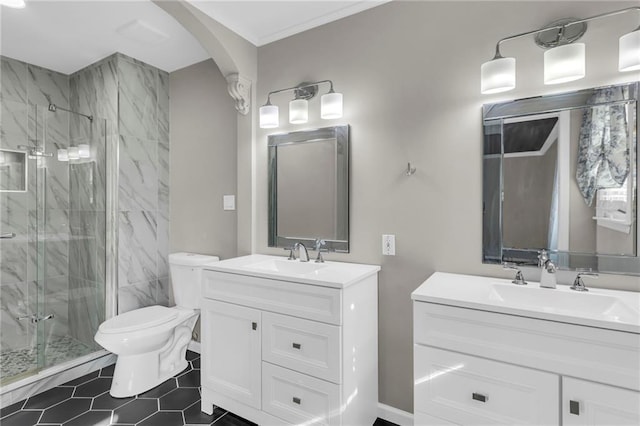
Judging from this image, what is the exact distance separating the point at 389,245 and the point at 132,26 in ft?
7.23

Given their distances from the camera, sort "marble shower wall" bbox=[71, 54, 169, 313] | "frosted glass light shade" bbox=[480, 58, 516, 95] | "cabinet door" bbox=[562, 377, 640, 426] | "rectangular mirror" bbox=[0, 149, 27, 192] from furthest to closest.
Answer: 1. "marble shower wall" bbox=[71, 54, 169, 313]
2. "rectangular mirror" bbox=[0, 149, 27, 192]
3. "frosted glass light shade" bbox=[480, 58, 516, 95]
4. "cabinet door" bbox=[562, 377, 640, 426]

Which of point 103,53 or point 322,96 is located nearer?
point 322,96

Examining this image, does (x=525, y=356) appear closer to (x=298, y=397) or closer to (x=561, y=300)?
(x=561, y=300)

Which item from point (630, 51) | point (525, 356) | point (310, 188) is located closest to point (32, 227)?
point (310, 188)

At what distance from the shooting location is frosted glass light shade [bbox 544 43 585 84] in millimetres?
1344

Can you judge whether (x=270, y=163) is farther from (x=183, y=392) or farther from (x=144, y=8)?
(x=183, y=392)

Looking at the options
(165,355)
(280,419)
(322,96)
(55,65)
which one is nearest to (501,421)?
(280,419)

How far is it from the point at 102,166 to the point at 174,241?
0.82 m

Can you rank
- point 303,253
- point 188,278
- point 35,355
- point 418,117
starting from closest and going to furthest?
point 418,117 → point 303,253 → point 35,355 → point 188,278

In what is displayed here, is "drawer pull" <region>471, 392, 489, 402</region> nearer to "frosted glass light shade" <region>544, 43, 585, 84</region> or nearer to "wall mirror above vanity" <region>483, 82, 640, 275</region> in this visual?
"wall mirror above vanity" <region>483, 82, 640, 275</region>

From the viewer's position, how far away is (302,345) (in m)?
1.58

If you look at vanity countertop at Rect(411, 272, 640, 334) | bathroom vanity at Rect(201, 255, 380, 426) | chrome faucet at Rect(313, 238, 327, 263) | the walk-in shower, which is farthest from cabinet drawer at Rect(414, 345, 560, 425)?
the walk-in shower

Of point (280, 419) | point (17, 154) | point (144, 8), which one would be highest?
point (144, 8)

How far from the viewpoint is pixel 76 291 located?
2650mm
